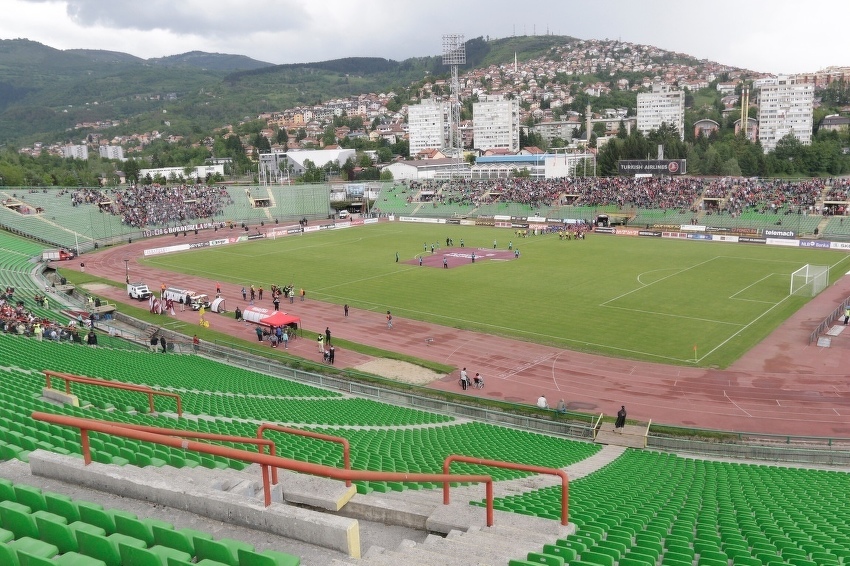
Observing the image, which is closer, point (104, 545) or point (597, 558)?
point (104, 545)

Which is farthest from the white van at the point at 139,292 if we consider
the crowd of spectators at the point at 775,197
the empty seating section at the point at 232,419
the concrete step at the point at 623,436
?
the crowd of spectators at the point at 775,197

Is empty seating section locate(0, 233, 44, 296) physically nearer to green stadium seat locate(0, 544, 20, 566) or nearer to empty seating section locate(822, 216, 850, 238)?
green stadium seat locate(0, 544, 20, 566)

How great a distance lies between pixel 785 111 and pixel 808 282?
17207 cm

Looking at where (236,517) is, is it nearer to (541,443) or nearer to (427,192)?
(541,443)

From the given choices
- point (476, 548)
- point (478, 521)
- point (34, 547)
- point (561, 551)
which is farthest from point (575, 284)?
point (34, 547)

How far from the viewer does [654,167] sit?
90.6 metres

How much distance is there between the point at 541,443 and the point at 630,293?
27.7 metres

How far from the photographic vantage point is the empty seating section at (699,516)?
7.49 metres

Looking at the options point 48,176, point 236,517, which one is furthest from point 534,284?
point 48,176

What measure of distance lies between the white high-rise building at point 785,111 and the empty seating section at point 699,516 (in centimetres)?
19626

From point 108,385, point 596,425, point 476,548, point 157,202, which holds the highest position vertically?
point 157,202

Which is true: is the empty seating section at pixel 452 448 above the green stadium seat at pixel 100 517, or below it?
below

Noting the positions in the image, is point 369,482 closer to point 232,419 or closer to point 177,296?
point 232,419

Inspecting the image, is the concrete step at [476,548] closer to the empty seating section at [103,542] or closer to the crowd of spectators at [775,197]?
the empty seating section at [103,542]
